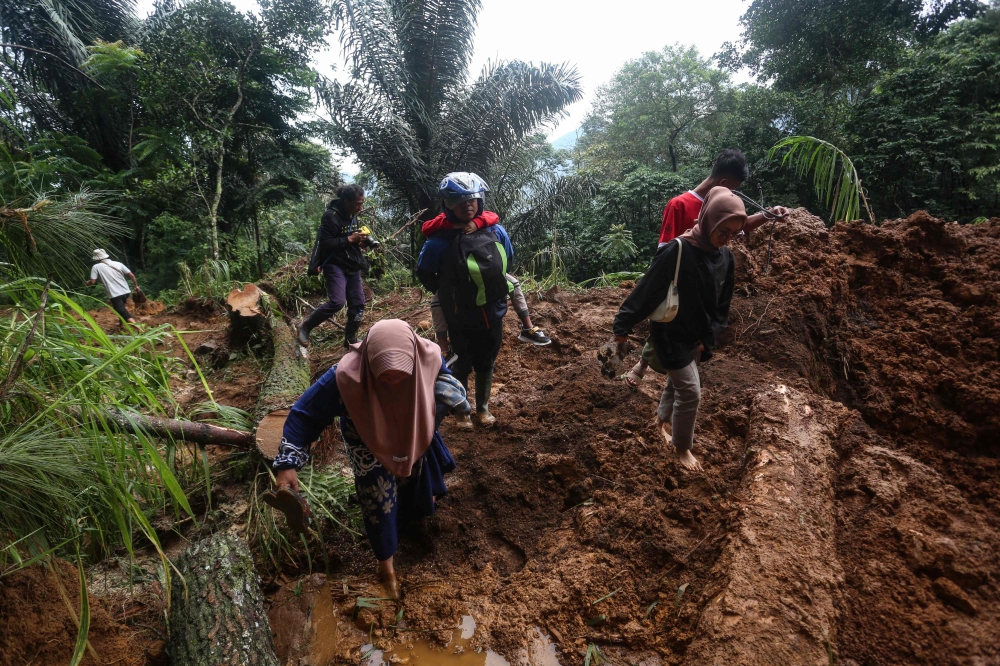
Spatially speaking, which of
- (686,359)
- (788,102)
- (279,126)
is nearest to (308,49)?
(279,126)

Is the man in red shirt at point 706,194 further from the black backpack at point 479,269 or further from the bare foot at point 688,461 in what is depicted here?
the bare foot at point 688,461

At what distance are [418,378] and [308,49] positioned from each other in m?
13.1

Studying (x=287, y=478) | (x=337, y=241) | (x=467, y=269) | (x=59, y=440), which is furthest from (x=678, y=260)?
(x=337, y=241)

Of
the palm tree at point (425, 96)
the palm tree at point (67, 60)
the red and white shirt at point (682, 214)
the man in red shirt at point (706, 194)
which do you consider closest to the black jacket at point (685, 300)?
the man in red shirt at point (706, 194)

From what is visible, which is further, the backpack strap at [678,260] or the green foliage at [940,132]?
the green foliage at [940,132]

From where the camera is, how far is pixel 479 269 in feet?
9.56

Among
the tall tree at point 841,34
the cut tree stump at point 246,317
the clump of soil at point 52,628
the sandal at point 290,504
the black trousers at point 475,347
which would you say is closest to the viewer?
the clump of soil at point 52,628

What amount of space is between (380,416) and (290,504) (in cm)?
49

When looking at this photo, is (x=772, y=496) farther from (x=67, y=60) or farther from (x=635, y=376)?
Result: (x=67, y=60)

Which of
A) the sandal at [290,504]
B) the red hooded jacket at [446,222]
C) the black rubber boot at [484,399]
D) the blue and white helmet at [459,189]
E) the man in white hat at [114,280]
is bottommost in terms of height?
the man in white hat at [114,280]

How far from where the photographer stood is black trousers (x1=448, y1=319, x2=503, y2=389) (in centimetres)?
317

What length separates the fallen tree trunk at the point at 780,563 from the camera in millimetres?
1668

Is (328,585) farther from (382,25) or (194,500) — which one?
(382,25)

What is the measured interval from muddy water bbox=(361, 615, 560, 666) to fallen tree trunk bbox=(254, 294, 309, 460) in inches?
50.3
